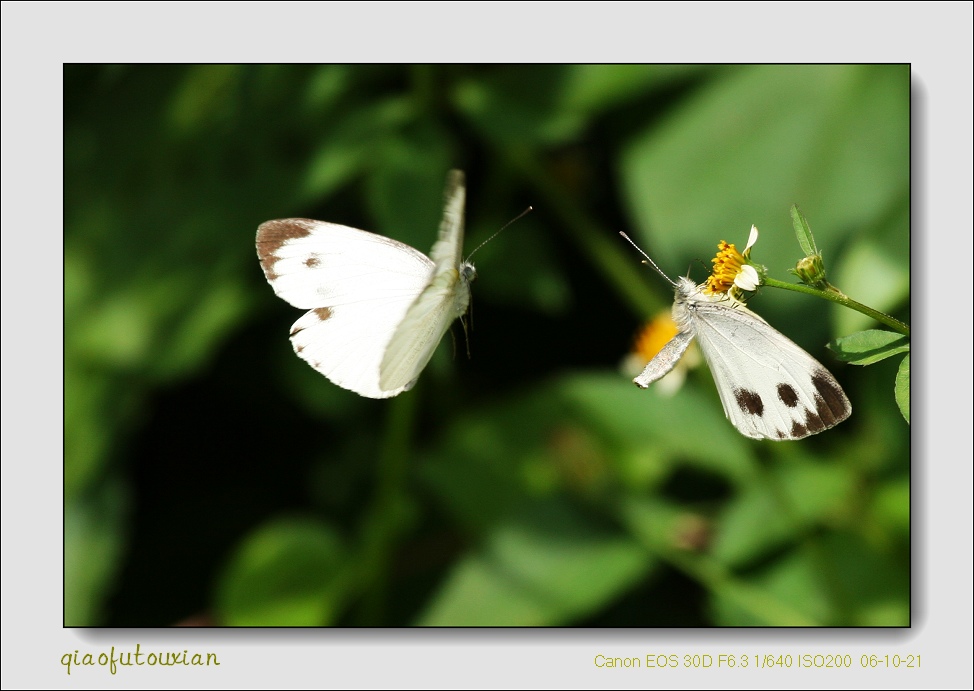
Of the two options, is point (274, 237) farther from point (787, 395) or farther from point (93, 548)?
point (93, 548)

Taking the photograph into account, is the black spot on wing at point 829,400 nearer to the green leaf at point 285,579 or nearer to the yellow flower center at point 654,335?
the yellow flower center at point 654,335

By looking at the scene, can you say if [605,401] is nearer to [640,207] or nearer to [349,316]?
[640,207]

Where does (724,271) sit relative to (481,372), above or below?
above

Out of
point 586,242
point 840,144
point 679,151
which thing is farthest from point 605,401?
point 840,144

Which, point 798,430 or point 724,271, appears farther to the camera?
point 724,271

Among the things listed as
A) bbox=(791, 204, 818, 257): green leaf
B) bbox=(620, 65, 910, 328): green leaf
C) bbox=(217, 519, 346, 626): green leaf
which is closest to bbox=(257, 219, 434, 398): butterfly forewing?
bbox=(791, 204, 818, 257): green leaf

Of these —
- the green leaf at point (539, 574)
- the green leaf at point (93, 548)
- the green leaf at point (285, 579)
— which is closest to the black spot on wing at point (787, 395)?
the green leaf at point (539, 574)

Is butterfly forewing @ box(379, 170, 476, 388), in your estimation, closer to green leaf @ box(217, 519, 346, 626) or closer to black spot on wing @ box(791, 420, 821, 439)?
black spot on wing @ box(791, 420, 821, 439)

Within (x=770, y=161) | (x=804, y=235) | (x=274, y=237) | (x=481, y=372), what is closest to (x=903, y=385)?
(x=804, y=235)
